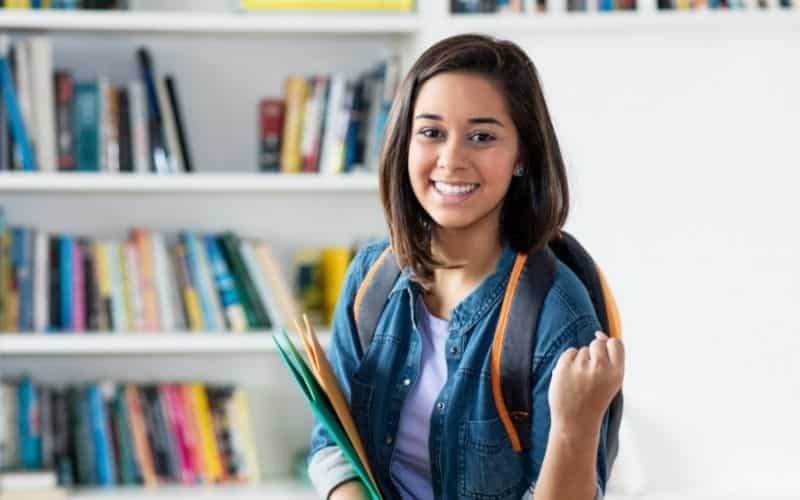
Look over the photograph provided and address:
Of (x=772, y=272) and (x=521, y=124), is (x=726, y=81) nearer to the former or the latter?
(x=772, y=272)

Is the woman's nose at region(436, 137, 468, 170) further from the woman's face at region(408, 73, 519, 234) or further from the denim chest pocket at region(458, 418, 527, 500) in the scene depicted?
the denim chest pocket at region(458, 418, 527, 500)

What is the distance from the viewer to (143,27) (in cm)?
274

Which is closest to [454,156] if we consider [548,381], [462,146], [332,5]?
[462,146]

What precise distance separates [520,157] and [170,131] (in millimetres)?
1599

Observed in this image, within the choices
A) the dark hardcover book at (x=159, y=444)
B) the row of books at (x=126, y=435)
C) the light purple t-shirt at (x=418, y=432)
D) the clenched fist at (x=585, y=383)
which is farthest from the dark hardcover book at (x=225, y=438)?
the clenched fist at (x=585, y=383)

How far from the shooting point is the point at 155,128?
2814 millimetres

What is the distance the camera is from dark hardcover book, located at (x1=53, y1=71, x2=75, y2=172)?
279cm

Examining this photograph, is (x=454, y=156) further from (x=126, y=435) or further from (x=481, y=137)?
(x=126, y=435)

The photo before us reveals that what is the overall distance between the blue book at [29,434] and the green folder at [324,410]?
1.71m

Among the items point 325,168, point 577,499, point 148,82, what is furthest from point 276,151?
point 577,499

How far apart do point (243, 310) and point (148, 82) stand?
1.74ft

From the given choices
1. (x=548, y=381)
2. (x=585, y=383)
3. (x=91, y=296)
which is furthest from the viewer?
(x=91, y=296)

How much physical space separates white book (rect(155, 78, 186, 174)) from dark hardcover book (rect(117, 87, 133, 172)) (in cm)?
7

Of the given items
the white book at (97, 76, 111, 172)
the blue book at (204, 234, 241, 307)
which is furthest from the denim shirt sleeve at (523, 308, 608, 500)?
the white book at (97, 76, 111, 172)
